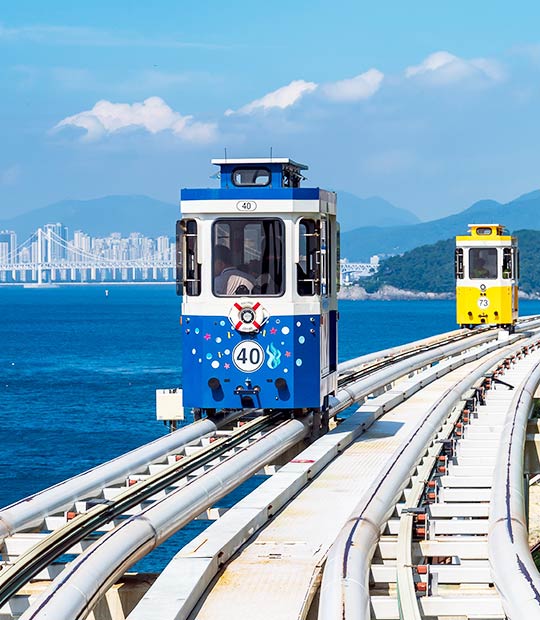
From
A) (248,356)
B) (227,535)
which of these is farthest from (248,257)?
(227,535)

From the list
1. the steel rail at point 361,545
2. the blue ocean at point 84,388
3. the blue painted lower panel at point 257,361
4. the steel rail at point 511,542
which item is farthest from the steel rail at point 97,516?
the blue ocean at point 84,388

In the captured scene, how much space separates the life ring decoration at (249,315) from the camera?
51.8 feet

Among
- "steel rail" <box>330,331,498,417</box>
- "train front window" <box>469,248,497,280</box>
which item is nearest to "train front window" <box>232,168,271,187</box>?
"steel rail" <box>330,331,498,417</box>

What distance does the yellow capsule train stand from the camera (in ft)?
133

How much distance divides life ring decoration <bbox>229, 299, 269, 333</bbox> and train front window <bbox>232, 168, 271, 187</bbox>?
145cm

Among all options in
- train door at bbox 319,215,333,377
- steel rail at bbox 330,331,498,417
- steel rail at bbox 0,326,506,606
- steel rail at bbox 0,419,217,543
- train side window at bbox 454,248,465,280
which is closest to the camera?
steel rail at bbox 0,326,506,606

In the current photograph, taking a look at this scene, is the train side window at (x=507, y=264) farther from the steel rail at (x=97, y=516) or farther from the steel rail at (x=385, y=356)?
the steel rail at (x=97, y=516)

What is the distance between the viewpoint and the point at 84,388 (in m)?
78.8

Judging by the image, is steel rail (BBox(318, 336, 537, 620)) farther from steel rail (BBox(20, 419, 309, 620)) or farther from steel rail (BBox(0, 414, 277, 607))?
steel rail (BBox(0, 414, 277, 607))

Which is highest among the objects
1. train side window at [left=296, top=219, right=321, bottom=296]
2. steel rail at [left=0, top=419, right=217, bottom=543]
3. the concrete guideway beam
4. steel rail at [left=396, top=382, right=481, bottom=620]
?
train side window at [left=296, top=219, right=321, bottom=296]

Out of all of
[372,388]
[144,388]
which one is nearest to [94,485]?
[372,388]

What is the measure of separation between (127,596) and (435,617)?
2.29m

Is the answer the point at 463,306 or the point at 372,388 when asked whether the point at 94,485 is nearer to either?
the point at 372,388

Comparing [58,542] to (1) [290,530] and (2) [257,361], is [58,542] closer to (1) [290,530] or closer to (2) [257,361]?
(1) [290,530]
